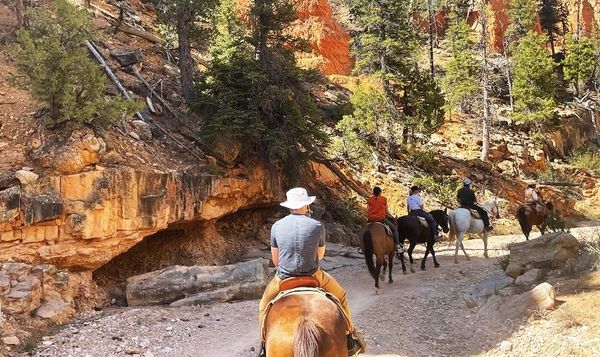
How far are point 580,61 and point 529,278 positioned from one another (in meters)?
45.4

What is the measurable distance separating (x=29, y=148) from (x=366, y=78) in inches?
957

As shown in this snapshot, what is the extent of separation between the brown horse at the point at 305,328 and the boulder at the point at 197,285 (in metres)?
5.76

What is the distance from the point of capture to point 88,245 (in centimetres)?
1073

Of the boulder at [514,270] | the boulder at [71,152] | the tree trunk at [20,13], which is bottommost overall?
the boulder at [514,270]

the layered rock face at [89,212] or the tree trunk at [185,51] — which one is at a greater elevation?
the tree trunk at [185,51]

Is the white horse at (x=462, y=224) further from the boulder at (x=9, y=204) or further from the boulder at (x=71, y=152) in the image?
the boulder at (x=9, y=204)

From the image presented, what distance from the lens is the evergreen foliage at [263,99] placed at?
48.8ft

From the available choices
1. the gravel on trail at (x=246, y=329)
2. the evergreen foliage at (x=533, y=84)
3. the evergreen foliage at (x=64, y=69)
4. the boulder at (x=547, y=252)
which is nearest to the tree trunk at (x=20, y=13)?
the evergreen foliage at (x=64, y=69)

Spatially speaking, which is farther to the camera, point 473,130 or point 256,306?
point 473,130

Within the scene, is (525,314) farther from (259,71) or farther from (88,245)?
(259,71)

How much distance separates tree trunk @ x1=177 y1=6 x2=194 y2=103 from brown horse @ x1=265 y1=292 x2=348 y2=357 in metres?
12.5

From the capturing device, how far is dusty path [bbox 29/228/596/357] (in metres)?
8.21

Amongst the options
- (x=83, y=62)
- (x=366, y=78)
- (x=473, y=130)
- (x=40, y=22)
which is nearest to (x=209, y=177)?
(x=83, y=62)

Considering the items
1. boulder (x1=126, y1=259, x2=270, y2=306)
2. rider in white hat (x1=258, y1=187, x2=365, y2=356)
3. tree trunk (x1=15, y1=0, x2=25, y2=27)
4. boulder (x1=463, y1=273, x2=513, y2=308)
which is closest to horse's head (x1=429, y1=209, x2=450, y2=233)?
boulder (x1=463, y1=273, x2=513, y2=308)
